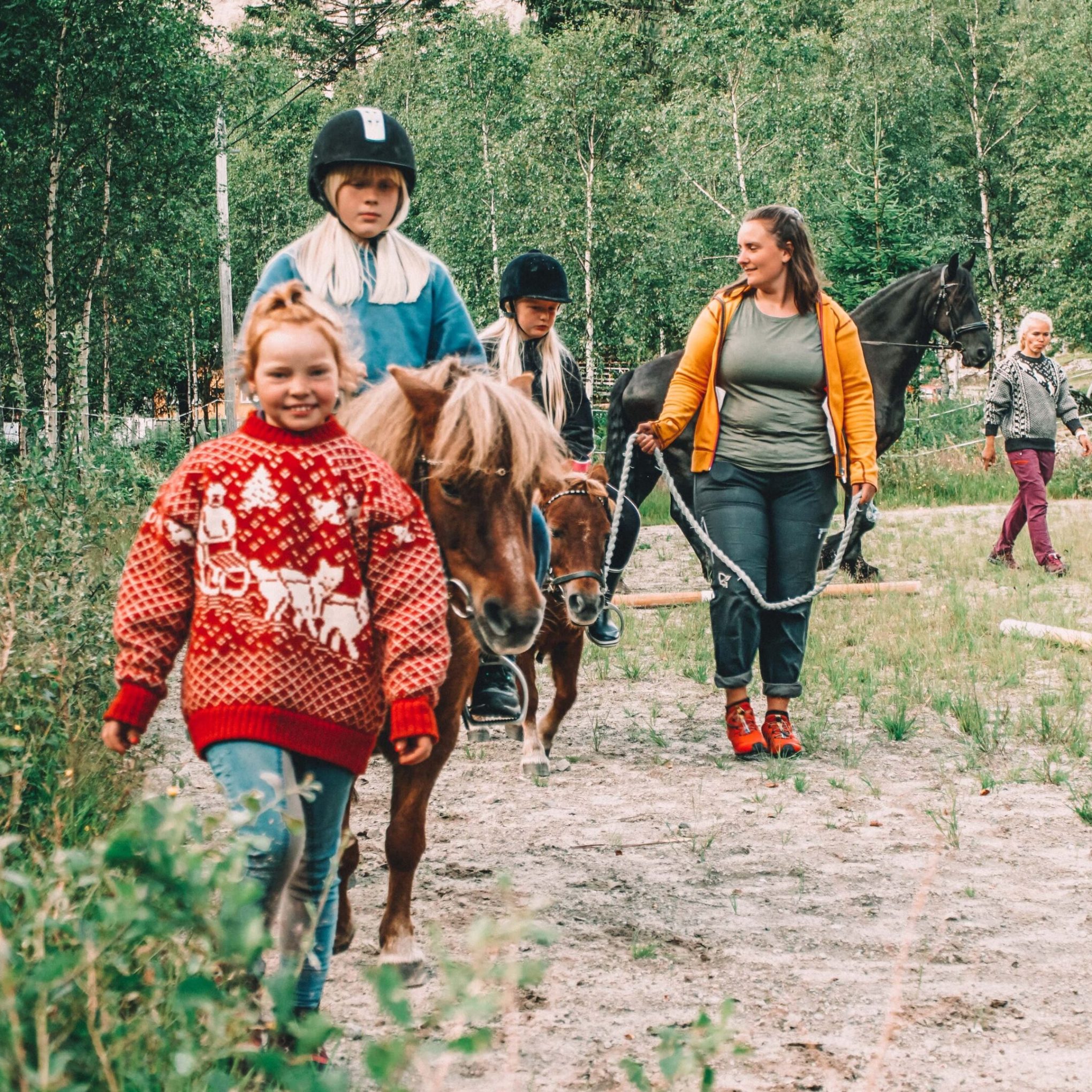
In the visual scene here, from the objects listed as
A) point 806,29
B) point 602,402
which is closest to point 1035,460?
point 602,402

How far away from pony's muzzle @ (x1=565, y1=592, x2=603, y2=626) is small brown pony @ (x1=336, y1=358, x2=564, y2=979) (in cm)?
223

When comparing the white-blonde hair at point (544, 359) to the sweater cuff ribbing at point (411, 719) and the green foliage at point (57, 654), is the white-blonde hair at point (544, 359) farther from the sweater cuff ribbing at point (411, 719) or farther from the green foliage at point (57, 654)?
the sweater cuff ribbing at point (411, 719)

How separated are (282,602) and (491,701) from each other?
A: 2.39m

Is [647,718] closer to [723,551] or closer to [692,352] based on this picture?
[723,551]

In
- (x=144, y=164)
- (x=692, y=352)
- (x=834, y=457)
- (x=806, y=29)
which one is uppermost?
(x=806, y=29)

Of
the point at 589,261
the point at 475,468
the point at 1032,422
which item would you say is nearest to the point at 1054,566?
the point at 1032,422

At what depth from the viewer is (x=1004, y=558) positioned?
472 inches

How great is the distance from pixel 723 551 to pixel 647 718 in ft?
4.50

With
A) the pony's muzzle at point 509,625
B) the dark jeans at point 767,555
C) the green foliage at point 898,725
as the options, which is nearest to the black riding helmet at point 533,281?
the dark jeans at point 767,555

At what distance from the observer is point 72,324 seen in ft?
71.4

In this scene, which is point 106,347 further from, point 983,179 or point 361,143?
point 983,179

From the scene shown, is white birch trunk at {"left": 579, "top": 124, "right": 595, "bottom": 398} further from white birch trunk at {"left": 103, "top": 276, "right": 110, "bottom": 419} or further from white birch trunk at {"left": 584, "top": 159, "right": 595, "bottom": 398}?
white birch trunk at {"left": 103, "top": 276, "right": 110, "bottom": 419}

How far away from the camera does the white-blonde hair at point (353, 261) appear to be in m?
3.74

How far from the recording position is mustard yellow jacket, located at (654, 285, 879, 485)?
6109 millimetres
